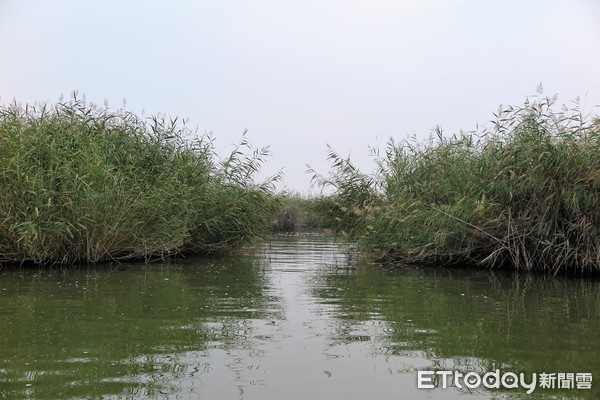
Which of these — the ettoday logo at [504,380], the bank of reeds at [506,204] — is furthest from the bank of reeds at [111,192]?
the ettoday logo at [504,380]

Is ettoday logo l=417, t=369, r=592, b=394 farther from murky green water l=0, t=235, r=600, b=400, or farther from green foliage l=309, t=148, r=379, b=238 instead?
green foliage l=309, t=148, r=379, b=238

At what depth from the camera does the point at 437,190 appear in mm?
9773

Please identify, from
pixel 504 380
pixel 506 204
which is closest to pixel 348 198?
pixel 506 204

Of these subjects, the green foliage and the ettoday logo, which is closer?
the ettoday logo

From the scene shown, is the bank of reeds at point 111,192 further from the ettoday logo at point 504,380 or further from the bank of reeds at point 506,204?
the ettoday logo at point 504,380

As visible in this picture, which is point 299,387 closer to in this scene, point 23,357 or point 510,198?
point 23,357

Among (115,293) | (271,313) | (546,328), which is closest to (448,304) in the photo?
(546,328)

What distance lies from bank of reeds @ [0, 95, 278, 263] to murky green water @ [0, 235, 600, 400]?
3.25ft

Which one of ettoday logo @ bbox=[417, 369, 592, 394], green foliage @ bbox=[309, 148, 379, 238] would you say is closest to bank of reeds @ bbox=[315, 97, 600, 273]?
green foliage @ bbox=[309, 148, 379, 238]

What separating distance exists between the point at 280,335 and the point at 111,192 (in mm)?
5220

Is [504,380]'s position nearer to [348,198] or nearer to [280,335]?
[280,335]

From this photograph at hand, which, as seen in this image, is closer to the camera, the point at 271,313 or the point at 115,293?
the point at 271,313

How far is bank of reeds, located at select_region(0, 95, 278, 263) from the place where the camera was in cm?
802

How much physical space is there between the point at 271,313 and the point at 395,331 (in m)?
1.21
